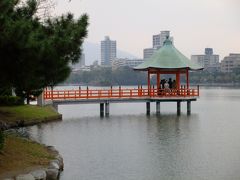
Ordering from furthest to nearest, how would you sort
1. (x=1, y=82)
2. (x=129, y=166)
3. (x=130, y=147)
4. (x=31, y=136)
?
(x=31, y=136)
(x=130, y=147)
(x=129, y=166)
(x=1, y=82)

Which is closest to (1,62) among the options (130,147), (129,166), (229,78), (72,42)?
(72,42)

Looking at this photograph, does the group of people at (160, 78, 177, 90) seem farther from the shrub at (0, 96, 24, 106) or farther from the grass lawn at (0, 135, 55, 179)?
the grass lawn at (0, 135, 55, 179)

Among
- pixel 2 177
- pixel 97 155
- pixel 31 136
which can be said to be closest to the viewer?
pixel 2 177

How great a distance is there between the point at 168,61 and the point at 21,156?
24.9 meters

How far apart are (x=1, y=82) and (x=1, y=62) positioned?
137cm

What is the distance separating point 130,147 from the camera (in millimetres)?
19953

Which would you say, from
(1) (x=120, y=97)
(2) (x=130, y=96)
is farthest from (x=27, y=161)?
(2) (x=130, y=96)

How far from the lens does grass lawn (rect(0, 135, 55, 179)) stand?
13311mm

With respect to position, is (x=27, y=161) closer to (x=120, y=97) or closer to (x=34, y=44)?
(x=34, y=44)

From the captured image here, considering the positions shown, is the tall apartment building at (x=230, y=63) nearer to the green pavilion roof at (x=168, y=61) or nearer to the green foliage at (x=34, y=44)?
the green pavilion roof at (x=168, y=61)

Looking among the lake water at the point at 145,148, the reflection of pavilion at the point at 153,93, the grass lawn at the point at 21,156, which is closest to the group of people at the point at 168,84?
the reflection of pavilion at the point at 153,93

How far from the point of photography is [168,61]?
38.1 metres

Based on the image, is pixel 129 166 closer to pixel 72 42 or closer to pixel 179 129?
pixel 72 42

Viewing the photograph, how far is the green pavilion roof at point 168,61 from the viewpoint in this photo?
123 ft
